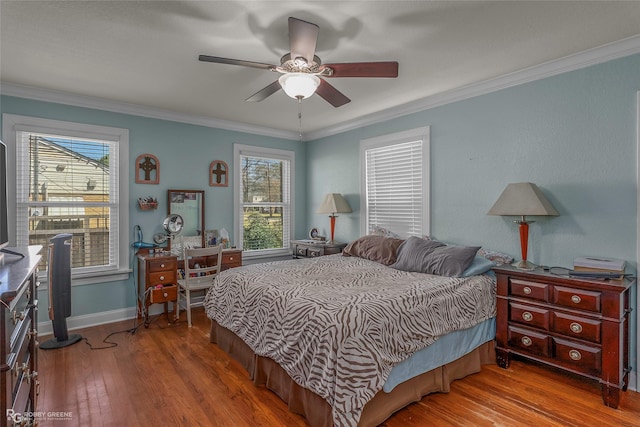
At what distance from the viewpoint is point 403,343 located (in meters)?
2.09

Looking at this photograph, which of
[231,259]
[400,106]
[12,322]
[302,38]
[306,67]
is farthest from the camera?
[231,259]

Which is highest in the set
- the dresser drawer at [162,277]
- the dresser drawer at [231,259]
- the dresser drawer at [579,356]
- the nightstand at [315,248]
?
the nightstand at [315,248]

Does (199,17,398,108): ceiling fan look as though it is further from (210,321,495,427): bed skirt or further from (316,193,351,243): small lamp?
(316,193,351,243): small lamp

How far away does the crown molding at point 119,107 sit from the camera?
11.1 feet

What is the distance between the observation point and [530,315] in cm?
262

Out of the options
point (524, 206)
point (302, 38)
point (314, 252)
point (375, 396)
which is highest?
point (302, 38)

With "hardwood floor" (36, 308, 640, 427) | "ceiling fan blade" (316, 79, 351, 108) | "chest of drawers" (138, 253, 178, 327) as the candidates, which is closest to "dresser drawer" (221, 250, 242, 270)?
"chest of drawers" (138, 253, 178, 327)

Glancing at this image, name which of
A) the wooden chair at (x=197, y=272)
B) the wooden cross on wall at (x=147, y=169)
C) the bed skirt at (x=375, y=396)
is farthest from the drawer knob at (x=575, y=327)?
the wooden cross on wall at (x=147, y=169)

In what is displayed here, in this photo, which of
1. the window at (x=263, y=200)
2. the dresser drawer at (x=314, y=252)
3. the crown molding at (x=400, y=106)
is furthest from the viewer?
the window at (x=263, y=200)

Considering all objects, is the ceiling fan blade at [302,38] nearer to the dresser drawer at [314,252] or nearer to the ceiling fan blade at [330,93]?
the ceiling fan blade at [330,93]

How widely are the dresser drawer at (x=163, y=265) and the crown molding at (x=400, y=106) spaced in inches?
Result: 70.3

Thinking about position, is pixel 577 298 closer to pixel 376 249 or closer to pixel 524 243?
pixel 524 243

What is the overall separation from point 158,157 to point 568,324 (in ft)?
14.7

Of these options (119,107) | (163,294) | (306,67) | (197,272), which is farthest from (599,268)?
(119,107)
